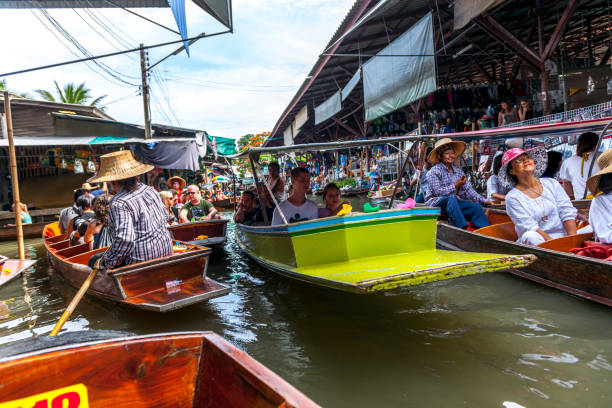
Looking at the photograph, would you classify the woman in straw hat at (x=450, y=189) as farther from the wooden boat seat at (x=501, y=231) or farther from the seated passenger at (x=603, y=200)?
the seated passenger at (x=603, y=200)

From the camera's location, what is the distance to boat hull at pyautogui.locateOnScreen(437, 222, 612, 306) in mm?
3225

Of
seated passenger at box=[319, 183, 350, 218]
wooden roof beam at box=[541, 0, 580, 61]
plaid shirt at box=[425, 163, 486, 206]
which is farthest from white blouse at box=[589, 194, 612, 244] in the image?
wooden roof beam at box=[541, 0, 580, 61]

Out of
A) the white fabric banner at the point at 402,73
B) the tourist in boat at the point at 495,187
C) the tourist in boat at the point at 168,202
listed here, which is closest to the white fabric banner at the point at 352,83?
the white fabric banner at the point at 402,73

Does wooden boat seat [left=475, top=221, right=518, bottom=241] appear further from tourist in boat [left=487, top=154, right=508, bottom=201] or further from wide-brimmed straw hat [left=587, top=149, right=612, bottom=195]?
wide-brimmed straw hat [left=587, top=149, right=612, bottom=195]

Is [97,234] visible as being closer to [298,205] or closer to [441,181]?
[298,205]

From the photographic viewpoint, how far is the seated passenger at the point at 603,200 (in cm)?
343

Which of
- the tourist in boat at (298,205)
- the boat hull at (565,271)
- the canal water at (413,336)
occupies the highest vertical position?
the tourist in boat at (298,205)

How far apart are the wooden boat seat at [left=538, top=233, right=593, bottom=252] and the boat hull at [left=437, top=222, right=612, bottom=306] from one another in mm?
232

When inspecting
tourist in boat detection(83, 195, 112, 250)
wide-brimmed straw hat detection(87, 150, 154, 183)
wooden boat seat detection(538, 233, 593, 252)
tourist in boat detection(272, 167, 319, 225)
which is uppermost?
wide-brimmed straw hat detection(87, 150, 154, 183)

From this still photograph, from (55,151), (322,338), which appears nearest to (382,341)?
(322,338)

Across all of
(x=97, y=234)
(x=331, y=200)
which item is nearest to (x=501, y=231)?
(x=331, y=200)

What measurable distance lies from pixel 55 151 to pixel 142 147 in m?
4.54

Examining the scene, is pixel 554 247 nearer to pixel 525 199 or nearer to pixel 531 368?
pixel 525 199

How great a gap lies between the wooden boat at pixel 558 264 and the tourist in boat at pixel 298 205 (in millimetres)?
2063
